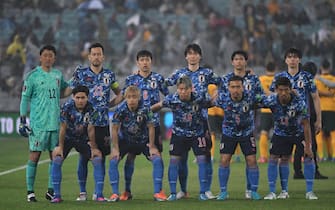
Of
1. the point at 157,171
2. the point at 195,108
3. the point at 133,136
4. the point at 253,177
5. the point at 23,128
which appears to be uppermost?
the point at 195,108

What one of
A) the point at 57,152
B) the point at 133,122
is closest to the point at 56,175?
the point at 57,152

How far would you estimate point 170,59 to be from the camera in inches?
1264

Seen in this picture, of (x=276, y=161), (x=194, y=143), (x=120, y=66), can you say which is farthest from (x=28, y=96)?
(x=120, y=66)

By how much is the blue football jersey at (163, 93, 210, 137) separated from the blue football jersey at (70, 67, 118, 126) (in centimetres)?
94

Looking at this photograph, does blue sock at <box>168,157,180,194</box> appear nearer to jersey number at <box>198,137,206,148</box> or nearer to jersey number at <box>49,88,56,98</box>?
jersey number at <box>198,137,206,148</box>

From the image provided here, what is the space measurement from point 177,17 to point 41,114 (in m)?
20.7

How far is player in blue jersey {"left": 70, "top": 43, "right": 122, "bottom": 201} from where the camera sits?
13422 mm

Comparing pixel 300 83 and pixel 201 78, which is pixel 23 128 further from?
pixel 300 83

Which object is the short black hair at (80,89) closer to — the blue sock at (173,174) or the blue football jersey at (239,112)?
the blue sock at (173,174)

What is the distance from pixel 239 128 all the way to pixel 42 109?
2855 mm

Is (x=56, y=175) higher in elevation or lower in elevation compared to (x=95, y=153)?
lower

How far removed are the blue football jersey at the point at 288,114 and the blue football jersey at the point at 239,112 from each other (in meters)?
0.21

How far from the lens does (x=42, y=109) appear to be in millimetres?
13320

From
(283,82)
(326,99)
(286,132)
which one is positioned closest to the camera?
(283,82)
